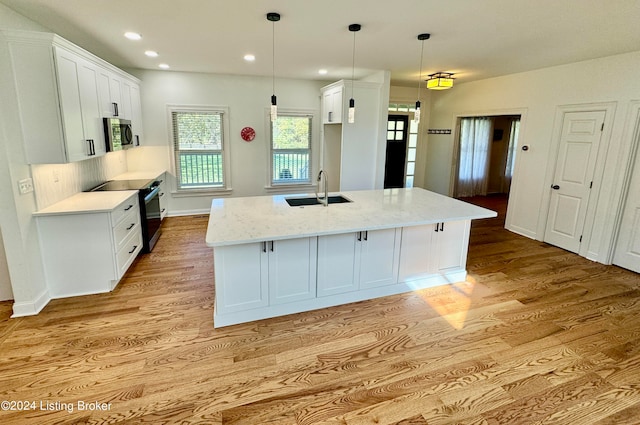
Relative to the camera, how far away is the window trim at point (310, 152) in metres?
5.93

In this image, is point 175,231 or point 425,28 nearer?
point 425,28

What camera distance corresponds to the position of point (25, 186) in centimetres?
269

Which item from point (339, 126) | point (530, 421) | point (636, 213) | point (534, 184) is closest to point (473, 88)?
point (534, 184)

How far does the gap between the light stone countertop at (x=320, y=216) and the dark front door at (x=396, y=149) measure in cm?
332

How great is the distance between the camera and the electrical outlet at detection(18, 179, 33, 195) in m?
2.63

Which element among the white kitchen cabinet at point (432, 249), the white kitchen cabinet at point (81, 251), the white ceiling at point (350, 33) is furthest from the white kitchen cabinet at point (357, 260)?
the white kitchen cabinet at point (81, 251)

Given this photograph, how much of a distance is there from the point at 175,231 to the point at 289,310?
3.01 metres

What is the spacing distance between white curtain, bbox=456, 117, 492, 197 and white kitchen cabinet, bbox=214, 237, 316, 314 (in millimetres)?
5885

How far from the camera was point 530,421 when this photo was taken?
6.02 feet

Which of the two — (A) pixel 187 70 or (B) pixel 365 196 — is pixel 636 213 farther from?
(A) pixel 187 70

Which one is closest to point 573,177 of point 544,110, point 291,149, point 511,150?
point 544,110

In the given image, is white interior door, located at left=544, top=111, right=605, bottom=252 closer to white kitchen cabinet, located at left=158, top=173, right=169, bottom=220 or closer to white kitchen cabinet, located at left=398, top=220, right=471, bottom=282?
white kitchen cabinet, located at left=398, top=220, right=471, bottom=282

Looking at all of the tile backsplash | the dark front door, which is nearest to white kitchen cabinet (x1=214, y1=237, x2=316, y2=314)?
the tile backsplash

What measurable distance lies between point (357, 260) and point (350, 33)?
2.27m
